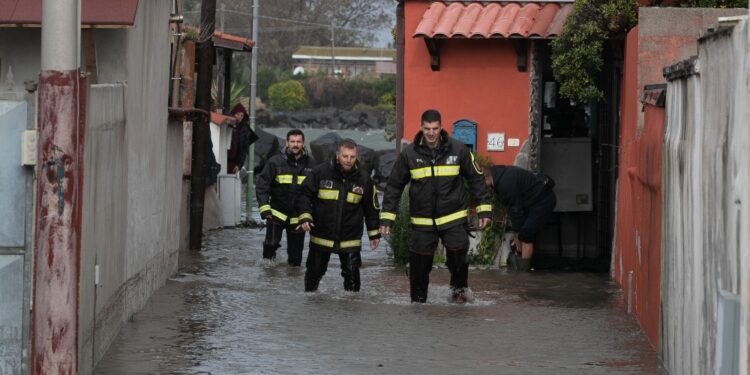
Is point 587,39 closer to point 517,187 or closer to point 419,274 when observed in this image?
point 517,187

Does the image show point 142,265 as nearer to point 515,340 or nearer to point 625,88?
point 515,340

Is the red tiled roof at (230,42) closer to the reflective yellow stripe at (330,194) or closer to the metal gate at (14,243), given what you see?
the reflective yellow stripe at (330,194)

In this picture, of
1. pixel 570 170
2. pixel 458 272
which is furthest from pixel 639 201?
pixel 570 170

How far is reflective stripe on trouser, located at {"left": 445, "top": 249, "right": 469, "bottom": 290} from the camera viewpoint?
1277 cm

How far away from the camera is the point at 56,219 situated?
24.0 feet

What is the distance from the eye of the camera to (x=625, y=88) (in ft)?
49.1

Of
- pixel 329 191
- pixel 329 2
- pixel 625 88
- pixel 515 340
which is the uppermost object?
pixel 329 2

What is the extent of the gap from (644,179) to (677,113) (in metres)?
2.33

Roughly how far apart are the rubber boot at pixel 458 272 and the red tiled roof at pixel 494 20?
4469 millimetres

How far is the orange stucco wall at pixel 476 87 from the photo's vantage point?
17266mm

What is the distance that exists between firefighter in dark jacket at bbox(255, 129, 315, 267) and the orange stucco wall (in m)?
1.98

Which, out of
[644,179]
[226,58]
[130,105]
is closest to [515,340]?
[644,179]

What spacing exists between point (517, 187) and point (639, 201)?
425 cm

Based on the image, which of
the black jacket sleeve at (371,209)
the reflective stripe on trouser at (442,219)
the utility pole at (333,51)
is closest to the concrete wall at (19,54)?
the black jacket sleeve at (371,209)
